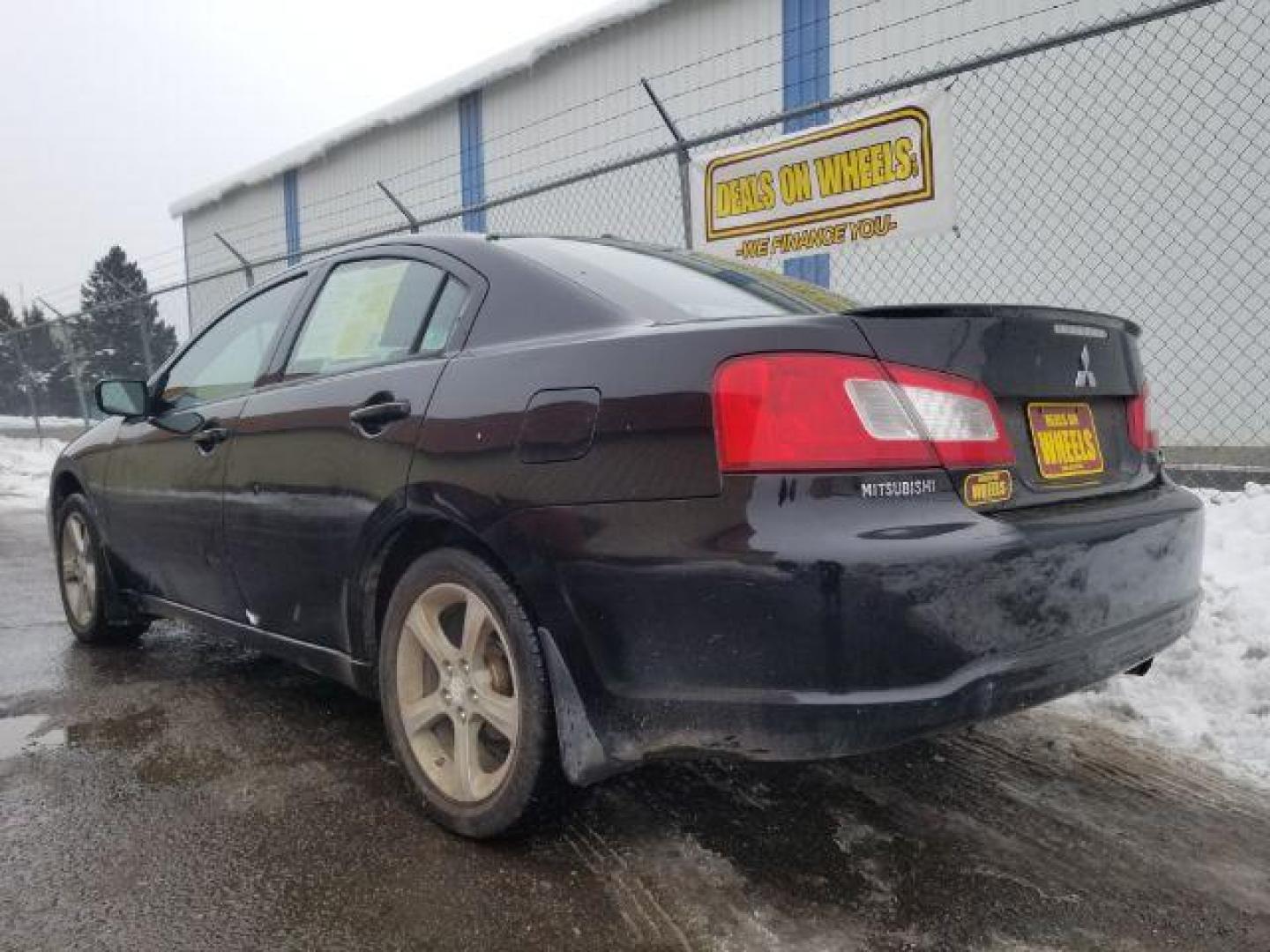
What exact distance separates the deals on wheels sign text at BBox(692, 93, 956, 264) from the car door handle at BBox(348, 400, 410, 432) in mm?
3692

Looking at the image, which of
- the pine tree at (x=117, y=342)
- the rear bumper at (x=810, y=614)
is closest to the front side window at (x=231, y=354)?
the rear bumper at (x=810, y=614)

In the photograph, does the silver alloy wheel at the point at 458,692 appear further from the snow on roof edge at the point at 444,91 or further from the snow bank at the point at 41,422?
the snow bank at the point at 41,422

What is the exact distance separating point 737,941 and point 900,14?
8.87 metres

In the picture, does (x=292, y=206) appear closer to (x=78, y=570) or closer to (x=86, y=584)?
(x=78, y=570)

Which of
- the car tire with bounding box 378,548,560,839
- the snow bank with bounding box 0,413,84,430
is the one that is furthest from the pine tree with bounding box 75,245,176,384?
the car tire with bounding box 378,548,560,839

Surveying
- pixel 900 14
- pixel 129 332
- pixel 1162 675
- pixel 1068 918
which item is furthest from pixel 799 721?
Answer: pixel 129 332

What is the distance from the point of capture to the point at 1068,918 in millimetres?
1959

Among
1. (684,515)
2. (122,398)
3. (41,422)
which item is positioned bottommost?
(41,422)

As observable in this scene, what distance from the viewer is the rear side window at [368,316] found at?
2625 mm

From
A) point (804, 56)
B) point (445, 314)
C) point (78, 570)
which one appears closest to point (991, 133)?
point (804, 56)

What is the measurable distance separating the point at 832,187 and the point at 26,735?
15.1ft

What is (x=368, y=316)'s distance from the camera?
284 cm

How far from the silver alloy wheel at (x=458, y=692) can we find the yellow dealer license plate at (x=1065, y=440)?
122 cm

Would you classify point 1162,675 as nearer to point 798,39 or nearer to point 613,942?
point 613,942
